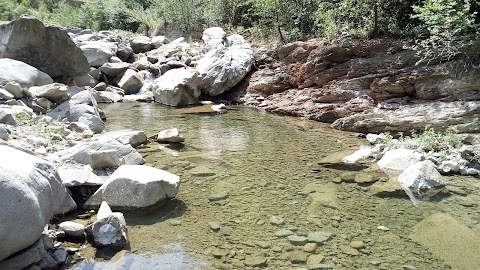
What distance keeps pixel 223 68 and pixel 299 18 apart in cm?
336

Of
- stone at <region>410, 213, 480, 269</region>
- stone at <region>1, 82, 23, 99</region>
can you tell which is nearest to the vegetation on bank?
stone at <region>410, 213, 480, 269</region>

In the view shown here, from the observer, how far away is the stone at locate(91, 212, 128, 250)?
423 centimetres

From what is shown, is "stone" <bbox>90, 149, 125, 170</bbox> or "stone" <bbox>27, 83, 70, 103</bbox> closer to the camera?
"stone" <bbox>90, 149, 125, 170</bbox>

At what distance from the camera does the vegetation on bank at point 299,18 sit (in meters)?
8.79

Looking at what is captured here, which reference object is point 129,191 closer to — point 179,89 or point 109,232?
point 109,232

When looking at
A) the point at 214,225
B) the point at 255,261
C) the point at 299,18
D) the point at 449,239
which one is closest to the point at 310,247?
the point at 255,261

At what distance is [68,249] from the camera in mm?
4148

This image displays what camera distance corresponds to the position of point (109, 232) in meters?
4.27

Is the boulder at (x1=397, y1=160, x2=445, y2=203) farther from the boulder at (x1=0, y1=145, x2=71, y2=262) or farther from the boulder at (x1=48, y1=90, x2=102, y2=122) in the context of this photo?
the boulder at (x1=48, y1=90, x2=102, y2=122)

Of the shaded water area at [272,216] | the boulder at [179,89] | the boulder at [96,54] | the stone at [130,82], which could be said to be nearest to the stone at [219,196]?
the shaded water area at [272,216]

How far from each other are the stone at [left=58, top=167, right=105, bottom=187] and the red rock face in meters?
6.42

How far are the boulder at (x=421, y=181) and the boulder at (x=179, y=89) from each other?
26.7 ft

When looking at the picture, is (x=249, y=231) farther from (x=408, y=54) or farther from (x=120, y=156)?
(x=408, y=54)

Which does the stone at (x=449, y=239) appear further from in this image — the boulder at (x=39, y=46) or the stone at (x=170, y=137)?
the boulder at (x=39, y=46)
